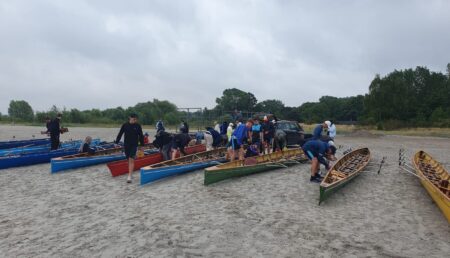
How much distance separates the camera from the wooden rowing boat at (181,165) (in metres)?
9.56

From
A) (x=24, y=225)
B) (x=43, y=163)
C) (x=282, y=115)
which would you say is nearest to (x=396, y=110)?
(x=282, y=115)

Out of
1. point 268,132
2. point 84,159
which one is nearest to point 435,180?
point 268,132

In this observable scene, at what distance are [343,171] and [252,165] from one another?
111 inches

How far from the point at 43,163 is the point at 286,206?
10.7 m

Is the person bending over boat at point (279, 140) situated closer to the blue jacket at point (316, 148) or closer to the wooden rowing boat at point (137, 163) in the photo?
the wooden rowing boat at point (137, 163)

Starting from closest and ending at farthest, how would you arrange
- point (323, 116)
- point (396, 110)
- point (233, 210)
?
point (233, 210), point (396, 110), point (323, 116)

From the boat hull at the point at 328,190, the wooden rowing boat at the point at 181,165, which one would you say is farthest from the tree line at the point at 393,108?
the boat hull at the point at 328,190

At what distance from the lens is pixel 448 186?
7.85 meters

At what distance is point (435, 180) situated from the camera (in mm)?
8914

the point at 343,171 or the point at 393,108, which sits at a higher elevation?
the point at 393,108

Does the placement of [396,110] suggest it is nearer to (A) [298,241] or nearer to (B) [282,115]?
(B) [282,115]

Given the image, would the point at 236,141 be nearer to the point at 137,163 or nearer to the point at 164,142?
the point at 164,142

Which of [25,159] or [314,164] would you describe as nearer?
[314,164]

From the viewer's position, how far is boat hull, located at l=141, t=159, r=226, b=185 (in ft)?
31.0
